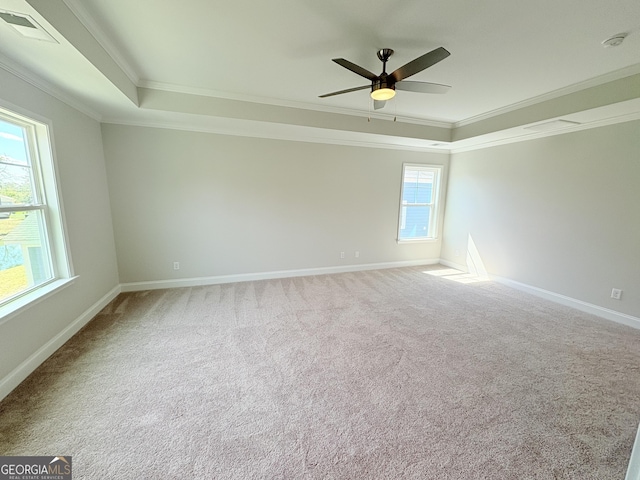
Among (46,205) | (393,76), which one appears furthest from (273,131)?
(46,205)

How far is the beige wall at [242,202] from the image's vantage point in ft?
11.8

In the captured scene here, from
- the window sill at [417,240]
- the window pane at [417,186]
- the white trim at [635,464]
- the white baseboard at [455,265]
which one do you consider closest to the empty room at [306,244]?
the white trim at [635,464]

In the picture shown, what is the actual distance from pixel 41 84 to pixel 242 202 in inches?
92.0

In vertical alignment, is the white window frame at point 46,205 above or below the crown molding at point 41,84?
below

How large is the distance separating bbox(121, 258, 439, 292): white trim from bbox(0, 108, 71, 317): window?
1.29m

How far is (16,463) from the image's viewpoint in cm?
134

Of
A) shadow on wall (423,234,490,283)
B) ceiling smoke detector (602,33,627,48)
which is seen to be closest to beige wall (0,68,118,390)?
ceiling smoke detector (602,33,627,48)

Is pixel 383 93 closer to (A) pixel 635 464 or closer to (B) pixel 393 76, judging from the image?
(B) pixel 393 76

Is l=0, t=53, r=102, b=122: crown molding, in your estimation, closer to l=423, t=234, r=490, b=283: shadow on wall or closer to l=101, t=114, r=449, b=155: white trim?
l=101, t=114, r=449, b=155: white trim

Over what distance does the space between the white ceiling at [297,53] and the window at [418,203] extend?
5.69 ft

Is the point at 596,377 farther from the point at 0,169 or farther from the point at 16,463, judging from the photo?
the point at 0,169

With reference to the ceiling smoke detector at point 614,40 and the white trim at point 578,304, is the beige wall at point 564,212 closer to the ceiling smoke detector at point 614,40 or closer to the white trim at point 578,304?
the white trim at point 578,304

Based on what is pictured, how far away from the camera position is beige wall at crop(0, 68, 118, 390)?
1.92m

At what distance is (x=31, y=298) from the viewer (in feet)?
6.82
